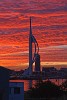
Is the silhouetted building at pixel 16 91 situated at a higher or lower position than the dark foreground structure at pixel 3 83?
lower

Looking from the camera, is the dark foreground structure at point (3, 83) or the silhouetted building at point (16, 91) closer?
the dark foreground structure at point (3, 83)

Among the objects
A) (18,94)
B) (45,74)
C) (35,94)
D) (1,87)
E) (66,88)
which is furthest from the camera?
(45,74)

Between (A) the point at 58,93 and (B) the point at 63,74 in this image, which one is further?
(B) the point at 63,74

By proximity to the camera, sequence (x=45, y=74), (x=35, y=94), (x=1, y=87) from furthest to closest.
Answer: (x=45, y=74)
(x=35, y=94)
(x=1, y=87)

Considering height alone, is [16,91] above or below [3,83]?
below

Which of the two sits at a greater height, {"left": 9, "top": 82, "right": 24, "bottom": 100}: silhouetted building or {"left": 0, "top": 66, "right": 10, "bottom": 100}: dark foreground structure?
{"left": 0, "top": 66, "right": 10, "bottom": 100}: dark foreground structure

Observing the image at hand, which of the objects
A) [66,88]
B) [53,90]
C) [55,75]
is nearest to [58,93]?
[53,90]

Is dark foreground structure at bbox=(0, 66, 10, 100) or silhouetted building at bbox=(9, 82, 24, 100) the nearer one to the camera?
dark foreground structure at bbox=(0, 66, 10, 100)

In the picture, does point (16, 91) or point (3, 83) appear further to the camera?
point (16, 91)

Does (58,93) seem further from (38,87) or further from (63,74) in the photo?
(63,74)

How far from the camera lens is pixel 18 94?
45.3m

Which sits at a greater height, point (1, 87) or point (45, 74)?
point (1, 87)

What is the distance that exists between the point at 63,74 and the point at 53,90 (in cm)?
8550

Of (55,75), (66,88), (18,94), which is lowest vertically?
(55,75)
